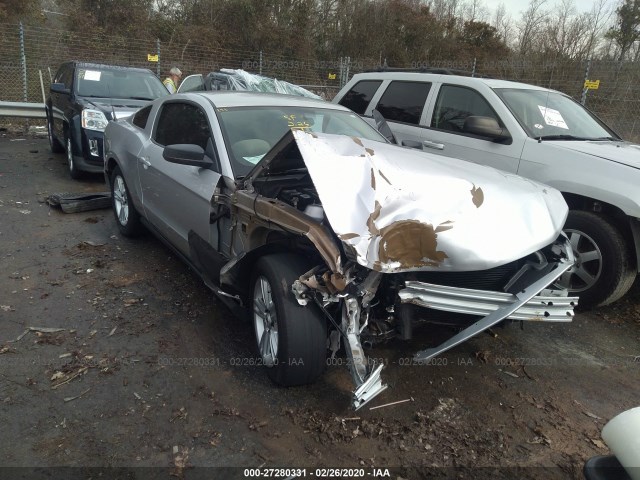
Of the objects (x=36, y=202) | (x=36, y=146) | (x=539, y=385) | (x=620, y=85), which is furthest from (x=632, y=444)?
(x=620, y=85)

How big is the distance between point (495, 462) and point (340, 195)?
5.13 ft

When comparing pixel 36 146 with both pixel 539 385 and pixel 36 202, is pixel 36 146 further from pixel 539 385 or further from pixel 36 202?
pixel 539 385

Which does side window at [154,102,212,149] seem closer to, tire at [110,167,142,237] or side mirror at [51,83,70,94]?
tire at [110,167,142,237]

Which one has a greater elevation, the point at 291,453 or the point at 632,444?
the point at 632,444

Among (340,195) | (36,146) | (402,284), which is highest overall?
(340,195)

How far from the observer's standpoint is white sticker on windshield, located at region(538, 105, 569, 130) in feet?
17.2

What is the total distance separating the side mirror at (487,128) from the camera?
5.10m

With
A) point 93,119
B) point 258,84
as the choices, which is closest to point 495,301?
point 93,119

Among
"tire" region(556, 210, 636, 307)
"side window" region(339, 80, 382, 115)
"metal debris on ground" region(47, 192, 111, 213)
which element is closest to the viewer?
"tire" region(556, 210, 636, 307)

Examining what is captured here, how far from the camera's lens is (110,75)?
8352mm

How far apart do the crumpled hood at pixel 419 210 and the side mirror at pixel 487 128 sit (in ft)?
7.05

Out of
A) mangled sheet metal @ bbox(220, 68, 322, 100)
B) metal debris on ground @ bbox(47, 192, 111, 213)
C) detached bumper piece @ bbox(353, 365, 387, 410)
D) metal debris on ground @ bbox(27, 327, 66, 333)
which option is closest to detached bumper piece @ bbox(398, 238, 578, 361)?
detached bumper piece @ bbox(353, 365, 387, 410)

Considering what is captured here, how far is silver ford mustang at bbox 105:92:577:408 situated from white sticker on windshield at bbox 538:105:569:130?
2.26 metres

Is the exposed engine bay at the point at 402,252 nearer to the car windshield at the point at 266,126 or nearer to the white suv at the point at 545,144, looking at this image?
the white suv at the point at 545,144
